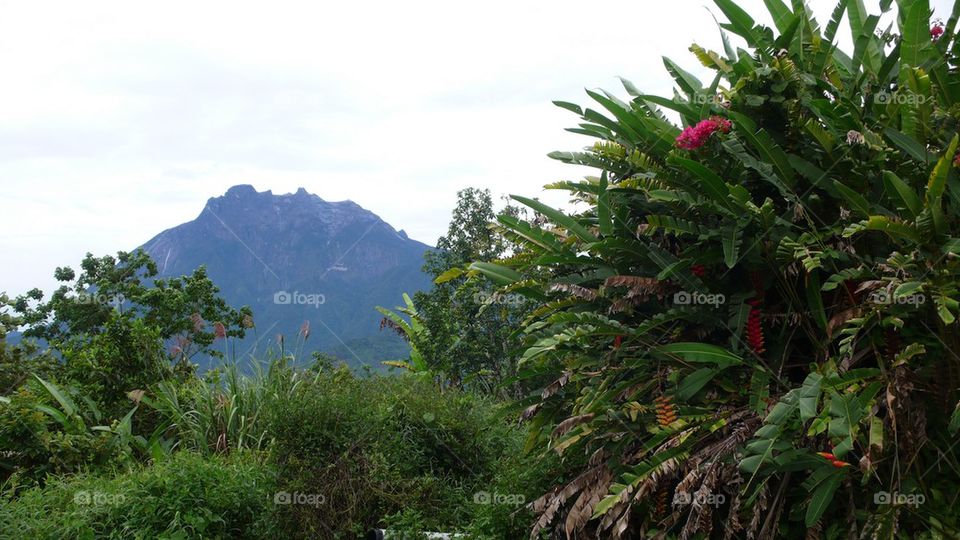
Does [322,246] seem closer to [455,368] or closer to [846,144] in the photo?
[455,368]

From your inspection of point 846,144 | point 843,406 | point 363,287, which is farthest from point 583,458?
point 363,287

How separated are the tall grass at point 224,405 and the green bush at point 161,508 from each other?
1176 millimetres

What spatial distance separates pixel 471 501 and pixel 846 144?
307 cm

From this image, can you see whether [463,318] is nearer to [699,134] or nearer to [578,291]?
[578,291]

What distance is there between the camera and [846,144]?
3.62 meters

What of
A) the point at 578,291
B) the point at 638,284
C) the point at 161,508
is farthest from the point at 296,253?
the point at 638,284

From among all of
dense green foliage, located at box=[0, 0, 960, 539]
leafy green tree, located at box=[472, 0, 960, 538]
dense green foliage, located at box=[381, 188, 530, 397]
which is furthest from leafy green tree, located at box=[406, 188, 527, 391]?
leafy green tree, located at box=[472, 0, 960, 538]

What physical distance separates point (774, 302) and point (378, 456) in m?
2.55

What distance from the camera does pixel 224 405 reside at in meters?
6.90

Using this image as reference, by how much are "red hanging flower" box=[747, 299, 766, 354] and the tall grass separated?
12.1 feet

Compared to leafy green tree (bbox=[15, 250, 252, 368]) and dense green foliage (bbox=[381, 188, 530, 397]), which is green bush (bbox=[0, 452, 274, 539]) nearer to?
dense green foliage (bbox=[381, 188, 530, 397])

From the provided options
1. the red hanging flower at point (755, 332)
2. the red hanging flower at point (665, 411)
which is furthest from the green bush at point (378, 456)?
the red hanging flower at point (755, 332)

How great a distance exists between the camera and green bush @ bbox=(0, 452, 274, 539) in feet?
15.3

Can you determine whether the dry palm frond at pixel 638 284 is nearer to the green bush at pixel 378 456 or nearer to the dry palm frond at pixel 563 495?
the dry palm frond at pixel 563 495
